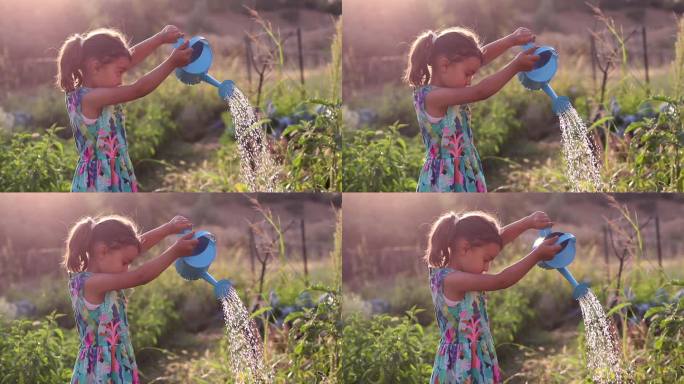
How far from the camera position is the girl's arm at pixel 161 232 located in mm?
4980

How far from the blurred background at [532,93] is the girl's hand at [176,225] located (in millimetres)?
630

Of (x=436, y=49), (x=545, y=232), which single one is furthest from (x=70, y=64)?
(x=545, y=232)

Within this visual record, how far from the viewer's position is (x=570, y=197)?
5078 mm

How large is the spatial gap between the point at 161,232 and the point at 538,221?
1409 millimetres

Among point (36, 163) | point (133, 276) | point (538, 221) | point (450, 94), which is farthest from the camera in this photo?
point (36, 163)

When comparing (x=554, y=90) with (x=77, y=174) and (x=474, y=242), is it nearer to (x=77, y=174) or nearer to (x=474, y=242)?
(x=474, y=242)

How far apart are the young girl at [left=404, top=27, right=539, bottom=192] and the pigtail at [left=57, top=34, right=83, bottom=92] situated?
1231 millimetres

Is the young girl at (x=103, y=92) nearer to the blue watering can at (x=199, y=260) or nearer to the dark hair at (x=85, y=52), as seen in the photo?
the dark hair at (x=85, y=52)

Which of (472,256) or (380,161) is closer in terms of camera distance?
(472,256)

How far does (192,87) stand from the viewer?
5086 mm

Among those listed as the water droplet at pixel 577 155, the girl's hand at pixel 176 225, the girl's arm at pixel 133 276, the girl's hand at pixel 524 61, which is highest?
the girl's hand at pixel 524 61

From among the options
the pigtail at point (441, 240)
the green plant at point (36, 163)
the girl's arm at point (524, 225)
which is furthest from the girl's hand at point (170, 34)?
the girl's arm at point (524, 225)

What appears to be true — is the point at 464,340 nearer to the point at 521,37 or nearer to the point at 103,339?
the point at 521,37

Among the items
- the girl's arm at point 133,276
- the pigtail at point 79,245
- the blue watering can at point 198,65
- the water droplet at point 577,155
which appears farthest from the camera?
the water droplet at point 577,155
